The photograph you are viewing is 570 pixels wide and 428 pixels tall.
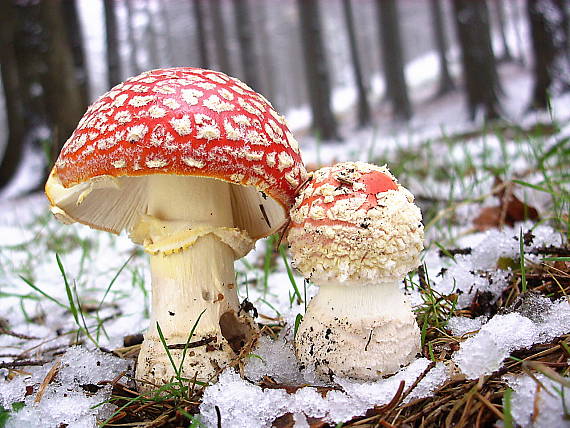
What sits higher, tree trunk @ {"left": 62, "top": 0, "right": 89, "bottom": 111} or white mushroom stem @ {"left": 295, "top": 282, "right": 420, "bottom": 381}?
tree trunk @ {"left": 62, "top": 0, "right": 89, "bottom": 111}

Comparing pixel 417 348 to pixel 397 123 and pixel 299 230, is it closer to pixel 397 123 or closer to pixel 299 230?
pixel 299 230

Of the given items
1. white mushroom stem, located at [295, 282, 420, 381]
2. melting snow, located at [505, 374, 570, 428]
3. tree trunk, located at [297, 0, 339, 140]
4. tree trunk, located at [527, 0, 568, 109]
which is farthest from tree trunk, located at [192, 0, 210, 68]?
melting snow, located at [505, 374, 570, 428]

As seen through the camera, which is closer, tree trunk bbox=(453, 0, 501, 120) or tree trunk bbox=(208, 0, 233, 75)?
tree trunk bbox=(453, 0, 501, 120)

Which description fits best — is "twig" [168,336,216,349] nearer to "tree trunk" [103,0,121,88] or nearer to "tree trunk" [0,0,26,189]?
"tree trunk" [0,0,26,189]

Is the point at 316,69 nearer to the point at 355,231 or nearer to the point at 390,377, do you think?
the point at 355,231

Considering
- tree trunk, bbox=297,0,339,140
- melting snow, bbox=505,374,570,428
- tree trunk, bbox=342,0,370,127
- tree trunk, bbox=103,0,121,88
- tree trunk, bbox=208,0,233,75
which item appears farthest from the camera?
tree trunk, bbox=208,0,233,75

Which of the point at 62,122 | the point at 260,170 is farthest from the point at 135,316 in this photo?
the point at 62,122

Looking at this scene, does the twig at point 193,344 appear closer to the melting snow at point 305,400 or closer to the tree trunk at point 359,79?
the melting snow at point 305,400

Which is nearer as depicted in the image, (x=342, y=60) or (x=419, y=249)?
(x=419, y=249)

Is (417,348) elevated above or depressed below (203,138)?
below
